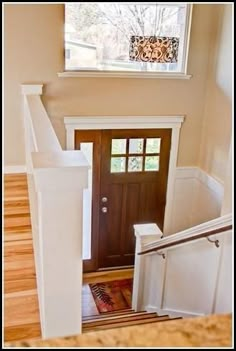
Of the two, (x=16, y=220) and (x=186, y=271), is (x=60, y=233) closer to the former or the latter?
(x=16, y=220)

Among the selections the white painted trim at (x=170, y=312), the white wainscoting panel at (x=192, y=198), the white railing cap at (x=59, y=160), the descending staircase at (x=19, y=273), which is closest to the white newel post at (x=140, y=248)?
the white painted trim at (x=170, y=312)

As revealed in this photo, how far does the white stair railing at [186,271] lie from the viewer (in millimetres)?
2682

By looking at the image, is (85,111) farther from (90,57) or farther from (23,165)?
(23,165)

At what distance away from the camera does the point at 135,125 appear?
478cm

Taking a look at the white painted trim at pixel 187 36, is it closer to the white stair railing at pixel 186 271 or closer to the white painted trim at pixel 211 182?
the white painted trim at pixel 211 182

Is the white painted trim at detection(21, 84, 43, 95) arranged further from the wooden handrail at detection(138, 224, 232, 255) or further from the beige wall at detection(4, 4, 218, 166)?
the wooden handrail at detection(138, 224, 232, 255)

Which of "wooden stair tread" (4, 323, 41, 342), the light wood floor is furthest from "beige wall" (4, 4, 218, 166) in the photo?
"wooden stair tread" (4, 323, 41, 342)

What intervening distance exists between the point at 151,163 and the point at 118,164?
0.43m

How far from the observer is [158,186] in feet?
17.0

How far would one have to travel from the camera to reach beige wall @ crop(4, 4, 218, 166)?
408cm

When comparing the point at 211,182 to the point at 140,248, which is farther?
the point at 211,182

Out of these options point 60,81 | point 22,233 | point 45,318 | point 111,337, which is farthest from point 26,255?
point 60,81

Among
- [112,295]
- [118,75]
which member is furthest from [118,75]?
[112,295]

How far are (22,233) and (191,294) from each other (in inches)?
59.5
